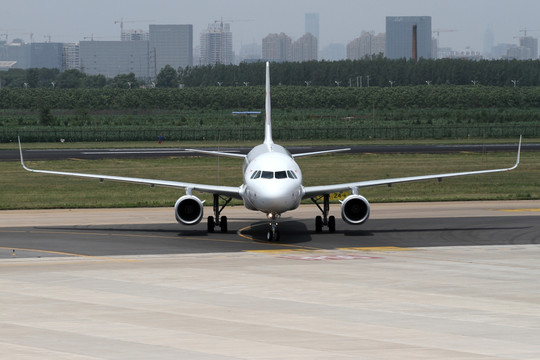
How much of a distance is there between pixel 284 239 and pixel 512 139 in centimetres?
8865

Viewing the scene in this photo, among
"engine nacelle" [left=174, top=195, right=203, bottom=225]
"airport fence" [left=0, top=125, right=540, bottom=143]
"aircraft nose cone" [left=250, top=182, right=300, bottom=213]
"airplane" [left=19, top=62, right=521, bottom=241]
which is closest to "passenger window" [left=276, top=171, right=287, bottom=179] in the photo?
"airplane" [left=19, top=62, right=521, bottom=241]

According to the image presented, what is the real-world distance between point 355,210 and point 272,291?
14.5 meters

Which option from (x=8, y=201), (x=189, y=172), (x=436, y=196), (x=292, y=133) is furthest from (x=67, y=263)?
(x=292, y=133)

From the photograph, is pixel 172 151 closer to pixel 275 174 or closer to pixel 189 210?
pixel 189 210

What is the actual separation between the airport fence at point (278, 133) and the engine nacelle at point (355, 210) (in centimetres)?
8217

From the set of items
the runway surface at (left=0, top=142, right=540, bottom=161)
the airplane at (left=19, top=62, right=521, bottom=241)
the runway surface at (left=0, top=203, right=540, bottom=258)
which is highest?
the airplane at (left=19, top=62, right=521, bottom=241)

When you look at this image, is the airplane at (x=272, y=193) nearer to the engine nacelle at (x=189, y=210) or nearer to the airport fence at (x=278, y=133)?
the engine nacelle at (x=189, y=210)

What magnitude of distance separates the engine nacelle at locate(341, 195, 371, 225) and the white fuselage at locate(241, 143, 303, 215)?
270 centimetres

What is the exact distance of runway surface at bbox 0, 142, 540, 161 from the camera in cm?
9500

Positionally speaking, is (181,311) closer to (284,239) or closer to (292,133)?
(284,239)

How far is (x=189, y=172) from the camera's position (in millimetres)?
77000

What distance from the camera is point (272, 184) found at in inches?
1521

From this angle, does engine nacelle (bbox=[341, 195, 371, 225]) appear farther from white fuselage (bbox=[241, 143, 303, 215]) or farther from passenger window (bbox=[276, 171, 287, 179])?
passenger window (bbox=[276, 171, 287, 179])

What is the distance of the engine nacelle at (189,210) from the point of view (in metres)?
42.1
